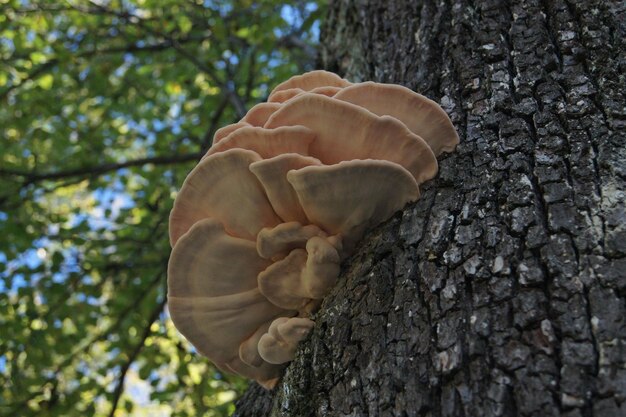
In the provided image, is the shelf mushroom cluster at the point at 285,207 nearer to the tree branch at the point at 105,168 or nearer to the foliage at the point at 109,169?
the foliage at the point at 109,169

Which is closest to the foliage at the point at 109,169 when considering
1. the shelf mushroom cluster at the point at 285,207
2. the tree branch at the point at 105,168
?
the tree branch at the point at 105,168

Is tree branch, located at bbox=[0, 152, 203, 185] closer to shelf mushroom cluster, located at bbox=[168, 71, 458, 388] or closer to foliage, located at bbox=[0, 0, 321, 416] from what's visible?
foliage, located at bbox=[0, 0, 321, 416]

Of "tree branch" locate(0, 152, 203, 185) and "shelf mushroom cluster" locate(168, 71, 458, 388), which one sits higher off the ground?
"shelf mushroom cluster" locate(168, 71, 458, 388)

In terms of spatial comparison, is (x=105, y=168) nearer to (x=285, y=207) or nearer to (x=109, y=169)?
(x=109, y=169)

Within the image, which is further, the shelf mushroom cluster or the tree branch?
the tree branch

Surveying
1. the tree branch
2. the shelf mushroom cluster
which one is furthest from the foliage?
the shelf mushroom cluster

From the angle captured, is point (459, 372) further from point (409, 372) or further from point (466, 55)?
point (466, 55)

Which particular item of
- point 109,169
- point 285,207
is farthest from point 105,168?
point 285,207
